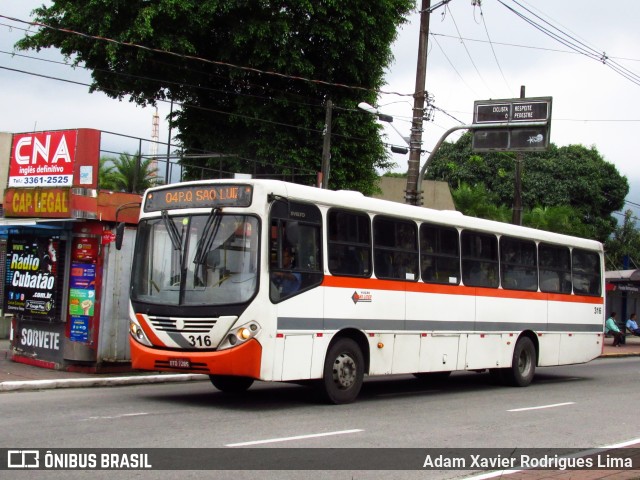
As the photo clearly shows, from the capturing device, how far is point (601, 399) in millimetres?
14898

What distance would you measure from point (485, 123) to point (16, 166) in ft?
44.4

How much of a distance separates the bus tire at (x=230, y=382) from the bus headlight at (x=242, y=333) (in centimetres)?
236

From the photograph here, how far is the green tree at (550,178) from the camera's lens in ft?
172

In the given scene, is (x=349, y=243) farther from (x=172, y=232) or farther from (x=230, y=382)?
(x=230, y=382)

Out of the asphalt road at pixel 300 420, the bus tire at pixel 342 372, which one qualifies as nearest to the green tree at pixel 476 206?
the asphalt road at pixel 300 420

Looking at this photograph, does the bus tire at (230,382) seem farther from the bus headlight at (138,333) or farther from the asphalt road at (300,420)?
the bus headlight at (138,333)

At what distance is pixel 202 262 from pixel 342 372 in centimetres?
280

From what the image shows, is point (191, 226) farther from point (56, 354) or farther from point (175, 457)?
point (56, 354)

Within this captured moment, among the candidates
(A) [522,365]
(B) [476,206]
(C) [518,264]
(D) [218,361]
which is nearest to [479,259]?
(C) [518,264]

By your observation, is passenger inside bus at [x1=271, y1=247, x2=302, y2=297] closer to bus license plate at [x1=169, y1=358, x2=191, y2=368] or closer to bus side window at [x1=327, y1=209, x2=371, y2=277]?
bus side window at [x1=327, y1=209, x2=371, y2=277]

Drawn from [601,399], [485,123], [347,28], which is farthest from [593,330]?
[347,28]

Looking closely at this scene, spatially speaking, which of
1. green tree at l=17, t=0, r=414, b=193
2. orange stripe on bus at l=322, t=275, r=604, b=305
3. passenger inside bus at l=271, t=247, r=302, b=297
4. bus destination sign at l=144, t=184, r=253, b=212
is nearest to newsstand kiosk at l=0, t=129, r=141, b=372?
bus destination sign at l=144, t=184, r=253, b=212

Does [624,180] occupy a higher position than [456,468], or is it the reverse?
[624,180]

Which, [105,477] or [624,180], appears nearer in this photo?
[105,477]
